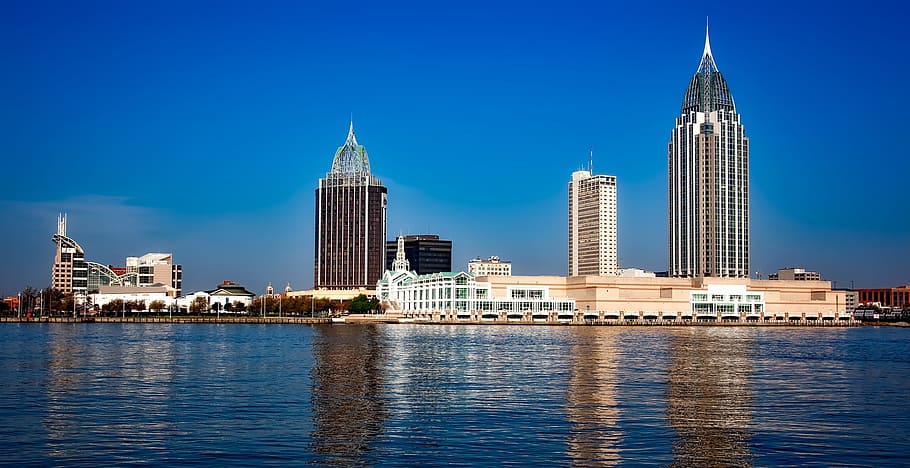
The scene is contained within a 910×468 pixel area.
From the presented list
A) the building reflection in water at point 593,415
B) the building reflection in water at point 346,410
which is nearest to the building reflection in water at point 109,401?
the building reflection in water at point 346,410

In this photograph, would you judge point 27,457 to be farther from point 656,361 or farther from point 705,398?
point 656,361

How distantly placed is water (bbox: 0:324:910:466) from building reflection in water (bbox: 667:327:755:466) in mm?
104

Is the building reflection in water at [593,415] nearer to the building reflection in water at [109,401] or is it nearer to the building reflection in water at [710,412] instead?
the building reflection in water at [710,412]

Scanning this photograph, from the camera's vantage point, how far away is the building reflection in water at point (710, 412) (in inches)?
1110

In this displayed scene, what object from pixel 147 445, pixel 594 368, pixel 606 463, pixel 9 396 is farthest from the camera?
pixel 594 368

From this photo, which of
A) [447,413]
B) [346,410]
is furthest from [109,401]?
[447,413]

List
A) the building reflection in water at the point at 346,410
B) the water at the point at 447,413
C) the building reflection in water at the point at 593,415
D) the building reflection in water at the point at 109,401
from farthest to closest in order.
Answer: the building reflection in water at the point at 109,401 < the building reflection in water at the point at 346,410 < the water at the point at 447,413 < the building reflection in water at the point at 593,415

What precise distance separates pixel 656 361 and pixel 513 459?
4180cm

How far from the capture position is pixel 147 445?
2927cm

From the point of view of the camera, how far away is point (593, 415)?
3606 centimetres

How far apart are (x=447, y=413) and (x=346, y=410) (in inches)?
145

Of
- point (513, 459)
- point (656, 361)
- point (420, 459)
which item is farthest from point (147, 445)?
point (656, 361)

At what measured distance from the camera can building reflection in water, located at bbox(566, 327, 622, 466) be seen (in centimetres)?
2800

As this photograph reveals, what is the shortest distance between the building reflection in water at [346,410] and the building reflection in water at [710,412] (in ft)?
29.4
